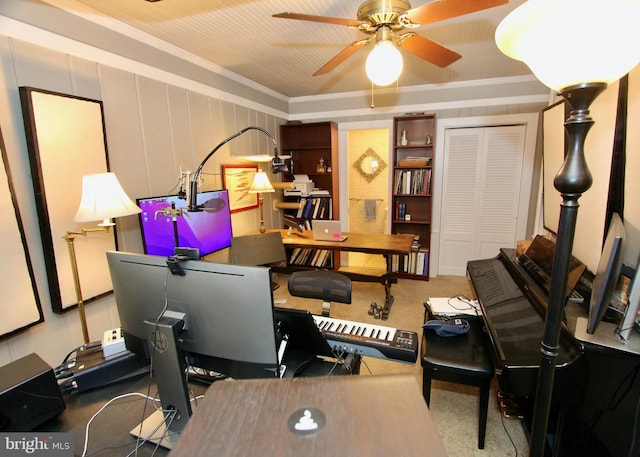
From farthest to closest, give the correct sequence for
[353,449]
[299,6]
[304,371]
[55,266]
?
[299,6] < [55,266] < [304,371] < [353,449]

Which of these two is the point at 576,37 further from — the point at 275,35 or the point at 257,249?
the point at 257,249

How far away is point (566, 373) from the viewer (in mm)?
1175

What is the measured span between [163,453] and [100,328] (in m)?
1.63

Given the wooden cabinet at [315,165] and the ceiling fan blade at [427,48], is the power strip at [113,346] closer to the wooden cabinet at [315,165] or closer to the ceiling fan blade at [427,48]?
the ceiling fan blade at [427,48]

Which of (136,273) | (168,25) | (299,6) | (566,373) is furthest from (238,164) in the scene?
(566,373)

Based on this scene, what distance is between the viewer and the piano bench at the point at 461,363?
5.10ft

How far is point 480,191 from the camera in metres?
3.95

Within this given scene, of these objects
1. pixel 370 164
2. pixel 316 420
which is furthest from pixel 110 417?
pixel 370 164

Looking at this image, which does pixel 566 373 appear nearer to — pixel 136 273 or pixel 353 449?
pixel 353 449

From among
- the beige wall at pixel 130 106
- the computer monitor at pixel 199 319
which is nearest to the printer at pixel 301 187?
the beige wall at pixel 130 106

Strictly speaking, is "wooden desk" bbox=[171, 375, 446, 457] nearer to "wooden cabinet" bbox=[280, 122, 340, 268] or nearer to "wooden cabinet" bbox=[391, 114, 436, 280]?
"wooden cabinet" bbox=[391, 114, 436, 280]

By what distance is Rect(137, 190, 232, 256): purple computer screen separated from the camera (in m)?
2.28

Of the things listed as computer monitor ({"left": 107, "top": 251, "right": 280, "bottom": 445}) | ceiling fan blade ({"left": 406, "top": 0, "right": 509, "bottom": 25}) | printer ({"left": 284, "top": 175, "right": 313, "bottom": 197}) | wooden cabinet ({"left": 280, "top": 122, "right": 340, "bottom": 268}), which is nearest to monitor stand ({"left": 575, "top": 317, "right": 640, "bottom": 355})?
computer monitor ({"left": 107, "top": 251, "right": 280, "bottom": 445})

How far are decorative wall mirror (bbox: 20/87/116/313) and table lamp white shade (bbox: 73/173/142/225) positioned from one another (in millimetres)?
261
